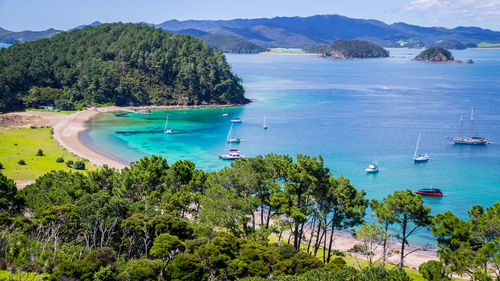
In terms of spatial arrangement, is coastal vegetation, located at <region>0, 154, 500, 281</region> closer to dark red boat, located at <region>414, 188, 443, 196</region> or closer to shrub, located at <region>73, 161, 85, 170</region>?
shrub, located at <region>73, 161, 85, 170</region>

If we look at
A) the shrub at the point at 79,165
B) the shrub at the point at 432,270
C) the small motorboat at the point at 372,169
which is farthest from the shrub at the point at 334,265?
the shrub at the point at 79,165

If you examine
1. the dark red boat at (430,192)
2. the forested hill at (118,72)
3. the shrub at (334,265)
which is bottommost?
the dark red boat at (430,192)

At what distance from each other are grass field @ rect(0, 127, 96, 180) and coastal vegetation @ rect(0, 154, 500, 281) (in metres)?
22.3

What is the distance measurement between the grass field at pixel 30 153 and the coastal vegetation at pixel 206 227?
22314 millimetres

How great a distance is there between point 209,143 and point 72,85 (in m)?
62.8

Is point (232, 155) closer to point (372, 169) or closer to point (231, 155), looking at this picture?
point (231, 155)

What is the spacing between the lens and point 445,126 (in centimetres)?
9506

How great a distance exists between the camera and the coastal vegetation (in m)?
23.9

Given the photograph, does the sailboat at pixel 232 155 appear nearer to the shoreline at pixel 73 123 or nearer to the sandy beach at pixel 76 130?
the shoreline at pixel 73 123

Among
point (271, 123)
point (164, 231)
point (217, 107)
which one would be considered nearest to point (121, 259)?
point (164, 231)

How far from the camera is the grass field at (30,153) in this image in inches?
2340

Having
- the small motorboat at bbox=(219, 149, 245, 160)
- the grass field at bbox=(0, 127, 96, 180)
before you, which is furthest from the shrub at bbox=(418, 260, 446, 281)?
the grass field at bbox=(0, 127, 96, 180)

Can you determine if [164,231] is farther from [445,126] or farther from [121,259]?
[445,126]

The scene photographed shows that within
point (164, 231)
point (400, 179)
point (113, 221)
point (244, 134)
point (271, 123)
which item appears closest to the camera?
point (164, 231)
